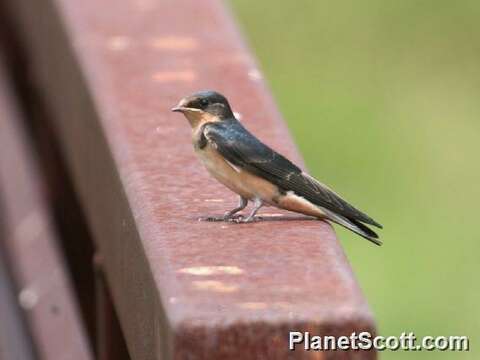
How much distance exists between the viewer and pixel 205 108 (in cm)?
358

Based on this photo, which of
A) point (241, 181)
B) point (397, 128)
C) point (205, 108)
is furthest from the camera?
point (397, 128)

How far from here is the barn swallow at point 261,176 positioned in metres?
3.40

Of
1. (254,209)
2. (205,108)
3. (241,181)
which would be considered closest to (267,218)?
(254,209)

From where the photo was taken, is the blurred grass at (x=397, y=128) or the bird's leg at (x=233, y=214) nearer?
the bird's leg at (x=233, y=214)

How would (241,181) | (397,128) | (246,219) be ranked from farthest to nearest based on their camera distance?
(397,128), (241,181), (246,219)

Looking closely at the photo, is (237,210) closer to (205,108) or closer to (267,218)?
(267,218)

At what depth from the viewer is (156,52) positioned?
4.48 meters

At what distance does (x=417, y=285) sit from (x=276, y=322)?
463 centimetres

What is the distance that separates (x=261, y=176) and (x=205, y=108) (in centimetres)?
21

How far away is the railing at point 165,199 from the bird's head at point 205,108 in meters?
0.09

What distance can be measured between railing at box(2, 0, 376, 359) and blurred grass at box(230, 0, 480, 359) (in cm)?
206

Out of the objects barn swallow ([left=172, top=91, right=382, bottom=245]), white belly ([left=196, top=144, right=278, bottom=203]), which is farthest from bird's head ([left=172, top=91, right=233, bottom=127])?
white belly ([left=196, top=144, right=278, bottom=203])

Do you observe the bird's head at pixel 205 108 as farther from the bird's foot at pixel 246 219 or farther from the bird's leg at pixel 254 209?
the bird's foot at pixel 246 219

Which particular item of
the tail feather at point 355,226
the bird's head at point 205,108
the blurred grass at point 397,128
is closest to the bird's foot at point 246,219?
the tail feather at point 355,226
